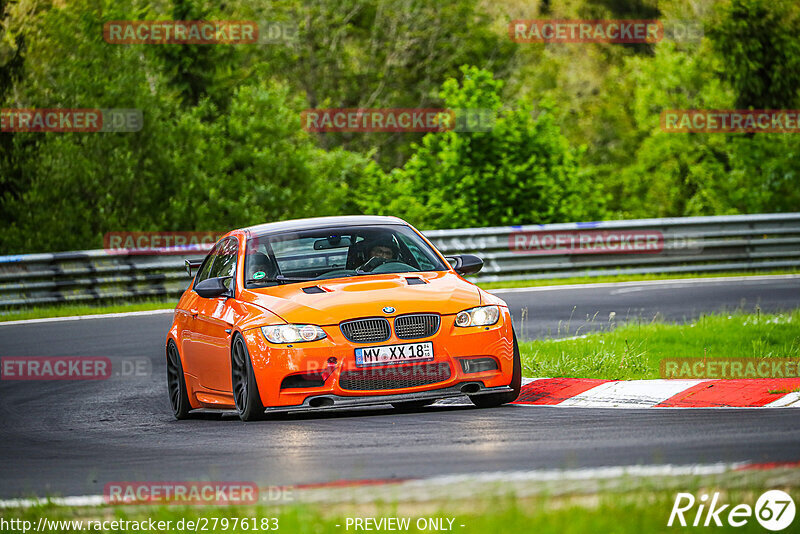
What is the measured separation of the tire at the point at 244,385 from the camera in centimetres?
938

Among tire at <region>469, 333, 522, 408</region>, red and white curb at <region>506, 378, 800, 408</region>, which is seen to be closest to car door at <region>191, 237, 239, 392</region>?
tire at <region>469, 333, 522, 408</region>

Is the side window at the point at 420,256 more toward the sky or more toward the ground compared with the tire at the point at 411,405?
more toward the sky

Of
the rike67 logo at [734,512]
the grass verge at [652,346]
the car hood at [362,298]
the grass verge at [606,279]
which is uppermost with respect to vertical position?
the car hood at [362,298]

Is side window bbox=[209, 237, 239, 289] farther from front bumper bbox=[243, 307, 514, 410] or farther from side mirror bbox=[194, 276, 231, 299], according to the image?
front bumper bbox=[243, 307, 514, 410]

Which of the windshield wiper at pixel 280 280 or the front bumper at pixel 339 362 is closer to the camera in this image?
the front bumper at pixel 339 362

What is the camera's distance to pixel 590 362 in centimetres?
1137

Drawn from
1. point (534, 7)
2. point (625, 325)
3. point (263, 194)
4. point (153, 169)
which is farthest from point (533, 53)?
point (625, 325)

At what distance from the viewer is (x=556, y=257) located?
77.6 feet

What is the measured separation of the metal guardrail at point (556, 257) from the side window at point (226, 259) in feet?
34.8

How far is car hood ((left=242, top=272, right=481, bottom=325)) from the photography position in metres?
9.33

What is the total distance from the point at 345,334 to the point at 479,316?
1.01 metres

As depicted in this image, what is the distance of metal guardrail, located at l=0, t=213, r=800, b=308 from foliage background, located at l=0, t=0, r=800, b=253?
667 cm

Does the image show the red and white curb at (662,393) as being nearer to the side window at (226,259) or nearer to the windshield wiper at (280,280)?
the windshield wiper at (280,280)

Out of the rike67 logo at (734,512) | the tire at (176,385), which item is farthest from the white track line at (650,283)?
the rike67 logo at (734,512)
